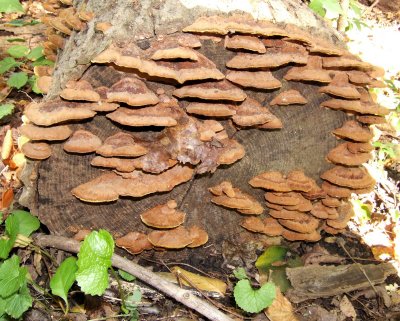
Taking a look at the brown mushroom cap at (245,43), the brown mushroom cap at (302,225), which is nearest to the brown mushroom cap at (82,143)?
the brown mushroom cap at (245,43)

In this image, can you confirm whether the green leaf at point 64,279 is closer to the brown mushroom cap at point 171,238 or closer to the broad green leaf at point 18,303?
the broad green leaf at point 18,303

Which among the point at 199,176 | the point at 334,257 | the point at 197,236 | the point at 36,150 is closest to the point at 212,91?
the point at 199,176

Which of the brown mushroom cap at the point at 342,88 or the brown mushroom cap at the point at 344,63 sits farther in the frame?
the brown mushroom cap at the point at 342,88

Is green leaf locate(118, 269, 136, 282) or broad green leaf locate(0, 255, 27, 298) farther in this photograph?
green leaf locate(118, 269, 136, 282)

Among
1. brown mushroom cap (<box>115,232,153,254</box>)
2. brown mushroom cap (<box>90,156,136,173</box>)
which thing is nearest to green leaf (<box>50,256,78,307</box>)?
brown mushroom cap (<box>115,232,153,254</box>)

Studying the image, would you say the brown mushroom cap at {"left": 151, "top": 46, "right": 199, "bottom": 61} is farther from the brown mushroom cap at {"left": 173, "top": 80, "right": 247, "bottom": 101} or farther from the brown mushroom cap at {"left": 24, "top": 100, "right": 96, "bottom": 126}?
the brown mushroom cap at {"left": 24, "top": 100, "right": 96, "bottom": 126}

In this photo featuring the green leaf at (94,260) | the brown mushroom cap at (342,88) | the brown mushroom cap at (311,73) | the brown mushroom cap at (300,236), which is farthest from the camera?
the brown mushroom cap at (300,236)
